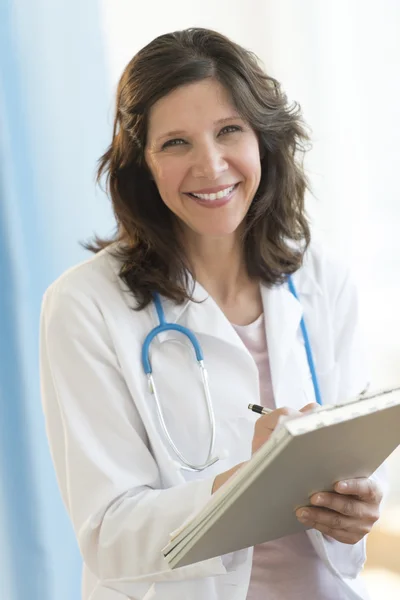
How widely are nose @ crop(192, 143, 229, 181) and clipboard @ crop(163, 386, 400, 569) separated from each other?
47cm

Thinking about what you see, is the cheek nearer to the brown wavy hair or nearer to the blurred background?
the brown wavy hair

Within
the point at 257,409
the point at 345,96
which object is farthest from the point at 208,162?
the point at 345,96

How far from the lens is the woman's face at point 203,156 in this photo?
1205 mm

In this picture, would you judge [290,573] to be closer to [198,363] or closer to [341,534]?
[341,534]

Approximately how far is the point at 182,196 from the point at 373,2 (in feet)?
3.06

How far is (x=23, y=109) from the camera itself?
154cm

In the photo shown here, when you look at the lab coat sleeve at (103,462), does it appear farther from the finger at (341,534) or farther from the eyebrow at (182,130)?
the eyebrow at (182,130)

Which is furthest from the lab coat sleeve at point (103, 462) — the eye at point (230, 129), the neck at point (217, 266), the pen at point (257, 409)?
the eye at point (230, 129)

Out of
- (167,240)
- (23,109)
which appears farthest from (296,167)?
(23,109)

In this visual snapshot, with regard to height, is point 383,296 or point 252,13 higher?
point 252,13

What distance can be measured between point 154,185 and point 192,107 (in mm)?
184

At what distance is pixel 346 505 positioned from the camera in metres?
0.99

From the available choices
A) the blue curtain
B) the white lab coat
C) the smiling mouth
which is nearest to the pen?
the white lab coat

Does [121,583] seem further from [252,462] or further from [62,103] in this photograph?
[62,103]
